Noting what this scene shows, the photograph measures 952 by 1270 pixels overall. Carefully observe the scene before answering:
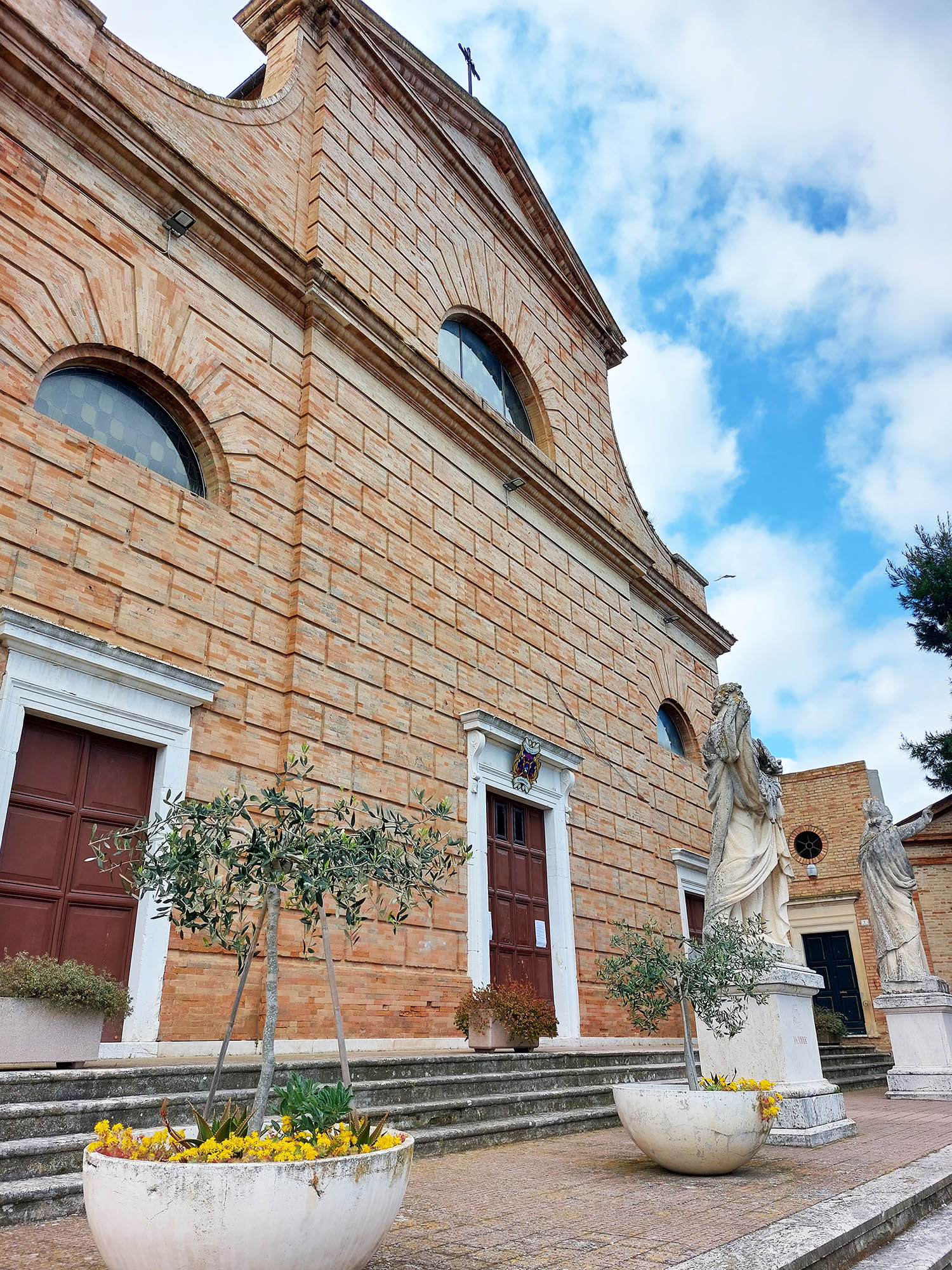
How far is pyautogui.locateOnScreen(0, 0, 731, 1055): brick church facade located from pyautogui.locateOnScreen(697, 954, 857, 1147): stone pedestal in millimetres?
3390

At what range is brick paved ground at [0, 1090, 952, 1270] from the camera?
3547mm

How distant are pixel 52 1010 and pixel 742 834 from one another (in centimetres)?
564

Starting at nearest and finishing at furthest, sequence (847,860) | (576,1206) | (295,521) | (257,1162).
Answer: (257,1162) → (576,1206) → (295,521) → (847,860)

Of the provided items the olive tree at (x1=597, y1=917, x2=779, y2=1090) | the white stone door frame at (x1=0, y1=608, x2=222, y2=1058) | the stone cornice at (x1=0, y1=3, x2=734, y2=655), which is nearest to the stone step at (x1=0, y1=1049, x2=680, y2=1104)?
the white stone door frame at (x1=0, y1=608, x2=222, y2=1058)

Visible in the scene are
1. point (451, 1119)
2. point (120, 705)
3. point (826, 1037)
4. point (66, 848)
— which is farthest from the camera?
point (826, 1037)

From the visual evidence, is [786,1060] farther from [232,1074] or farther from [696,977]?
[232,1074]

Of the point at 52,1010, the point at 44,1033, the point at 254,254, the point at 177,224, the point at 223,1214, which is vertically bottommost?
the point at 223,1214

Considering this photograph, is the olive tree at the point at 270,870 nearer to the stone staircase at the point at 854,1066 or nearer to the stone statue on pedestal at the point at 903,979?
the stone statue on pedestal at the point at 903,979

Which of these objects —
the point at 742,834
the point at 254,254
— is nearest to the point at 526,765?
the point at 742,834

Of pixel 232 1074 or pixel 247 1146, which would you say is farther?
pixel 232 1074

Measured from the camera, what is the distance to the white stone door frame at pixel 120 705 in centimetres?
677

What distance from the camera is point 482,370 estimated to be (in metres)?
15.2

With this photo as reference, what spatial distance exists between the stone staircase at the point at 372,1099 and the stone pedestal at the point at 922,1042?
352 centimetres

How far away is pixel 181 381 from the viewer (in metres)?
8.95
